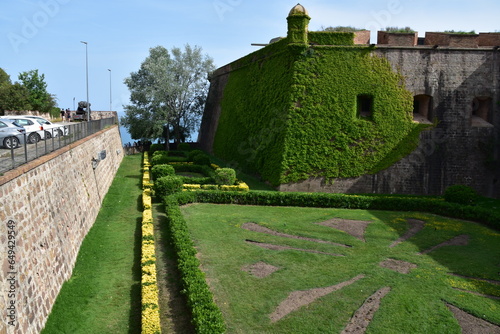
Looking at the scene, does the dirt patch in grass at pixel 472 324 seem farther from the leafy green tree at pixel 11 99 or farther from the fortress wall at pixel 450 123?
the leafy green tree at pixel 11 99

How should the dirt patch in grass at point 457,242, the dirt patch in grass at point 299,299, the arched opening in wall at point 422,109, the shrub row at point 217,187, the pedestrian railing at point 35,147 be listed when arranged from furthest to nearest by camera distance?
1. the arched opening in wall at point 422,109
2. the shrub row at point 217,187
3. the dirt patch in grass at point 457,242
4. the dirt patch in grass at point 299,299
5. the pedestrian railing at point 35,147

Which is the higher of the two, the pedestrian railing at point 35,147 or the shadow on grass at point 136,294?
the pedestrian railing at point 35,147

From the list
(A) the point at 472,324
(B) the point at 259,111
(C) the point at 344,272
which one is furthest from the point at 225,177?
(A) the point at 472,324

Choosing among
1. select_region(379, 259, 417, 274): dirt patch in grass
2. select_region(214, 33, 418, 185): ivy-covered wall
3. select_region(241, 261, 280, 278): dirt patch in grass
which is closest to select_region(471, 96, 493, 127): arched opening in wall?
select_region(214, 33, 418, 185): ivy-covered wall

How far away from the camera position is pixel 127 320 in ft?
26.1

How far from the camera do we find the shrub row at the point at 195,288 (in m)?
7.15

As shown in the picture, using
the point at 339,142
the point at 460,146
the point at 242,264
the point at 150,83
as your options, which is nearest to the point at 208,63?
the point at 150,83

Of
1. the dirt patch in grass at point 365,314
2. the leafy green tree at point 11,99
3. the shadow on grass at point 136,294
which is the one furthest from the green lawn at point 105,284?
the leafy green tree at point 11,99

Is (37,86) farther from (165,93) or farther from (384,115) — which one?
(384,115)

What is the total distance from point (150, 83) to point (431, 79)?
2298 centimetres

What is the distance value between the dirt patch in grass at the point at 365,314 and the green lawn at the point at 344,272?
101mm

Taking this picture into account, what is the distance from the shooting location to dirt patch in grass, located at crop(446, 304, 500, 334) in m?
7.73

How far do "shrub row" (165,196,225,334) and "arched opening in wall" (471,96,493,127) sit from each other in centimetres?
1655

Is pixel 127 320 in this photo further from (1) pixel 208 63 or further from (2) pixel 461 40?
(1) pixel 208 63
